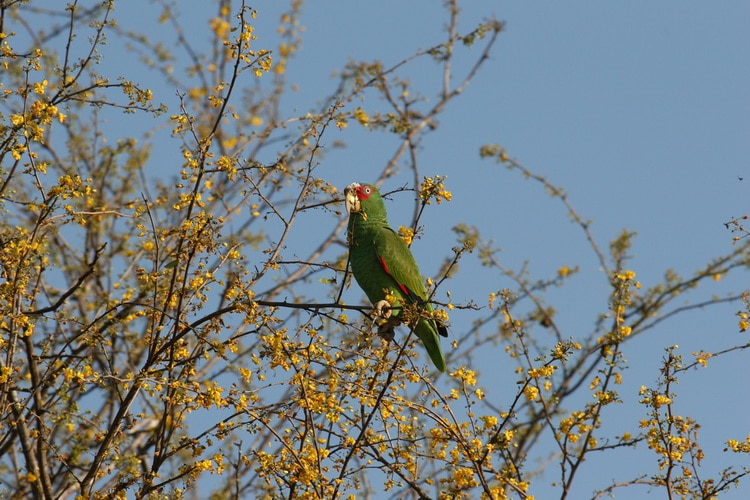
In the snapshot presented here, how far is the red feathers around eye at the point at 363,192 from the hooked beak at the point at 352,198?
0.14 ft

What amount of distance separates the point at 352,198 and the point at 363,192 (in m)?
0.53

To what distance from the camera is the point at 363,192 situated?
5.78 m

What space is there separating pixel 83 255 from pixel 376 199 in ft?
9.06

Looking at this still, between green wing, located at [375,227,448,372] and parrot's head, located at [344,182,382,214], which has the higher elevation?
parrot's head, located at [344,182,382,214]

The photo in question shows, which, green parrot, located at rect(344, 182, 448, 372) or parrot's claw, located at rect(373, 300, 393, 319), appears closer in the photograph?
parrot's claw, located at rect(373, 300, 393, 319)

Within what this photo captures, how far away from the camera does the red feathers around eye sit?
18.9 ft

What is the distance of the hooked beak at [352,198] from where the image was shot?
5196 millimetres

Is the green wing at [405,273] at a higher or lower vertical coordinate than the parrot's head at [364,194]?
lower

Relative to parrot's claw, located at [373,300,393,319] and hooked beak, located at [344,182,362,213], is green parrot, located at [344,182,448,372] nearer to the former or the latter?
hooked beak, located at [344,182,362,213]

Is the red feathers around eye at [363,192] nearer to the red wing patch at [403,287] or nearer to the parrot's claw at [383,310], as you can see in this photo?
the red wing patch at [403,287]

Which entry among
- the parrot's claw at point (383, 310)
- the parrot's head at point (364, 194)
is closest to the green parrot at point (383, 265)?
the parrot's head at point (364, 194)

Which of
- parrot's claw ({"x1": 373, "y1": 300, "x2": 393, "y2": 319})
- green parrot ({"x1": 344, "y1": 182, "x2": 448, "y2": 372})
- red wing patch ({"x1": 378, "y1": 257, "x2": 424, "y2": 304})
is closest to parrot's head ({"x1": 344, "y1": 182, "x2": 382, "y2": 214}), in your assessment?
green parrot ({"x1": 344, "y1": 182, "x2": 448, "y2": 372})

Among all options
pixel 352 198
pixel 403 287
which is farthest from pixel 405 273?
pixel 352 198

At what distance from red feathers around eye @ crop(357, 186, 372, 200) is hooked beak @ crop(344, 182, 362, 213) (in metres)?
0.04
